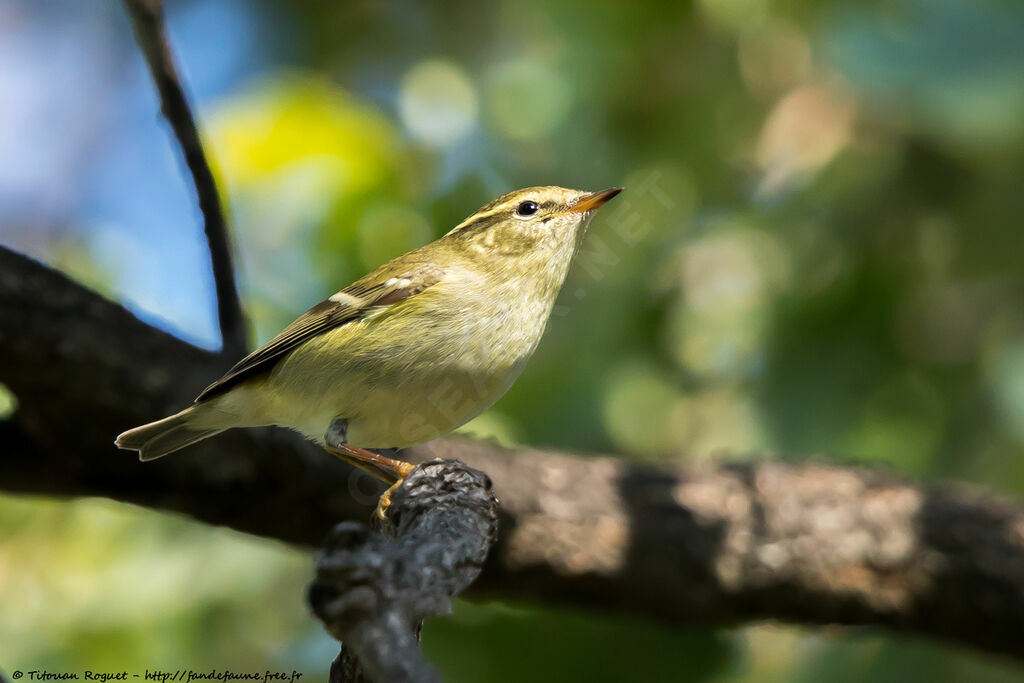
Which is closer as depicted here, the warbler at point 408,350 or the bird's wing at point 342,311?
the warbler at point 408,350

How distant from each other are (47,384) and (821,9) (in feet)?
12.9

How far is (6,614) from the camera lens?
4031 millimetres

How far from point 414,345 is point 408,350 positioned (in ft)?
0.08

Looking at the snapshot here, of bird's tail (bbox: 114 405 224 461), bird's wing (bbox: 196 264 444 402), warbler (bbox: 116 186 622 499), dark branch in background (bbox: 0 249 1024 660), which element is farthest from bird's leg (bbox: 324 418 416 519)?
dark branch in background (bbox: 0 249 1024 660)

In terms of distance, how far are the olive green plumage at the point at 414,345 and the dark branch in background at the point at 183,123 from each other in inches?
17.9

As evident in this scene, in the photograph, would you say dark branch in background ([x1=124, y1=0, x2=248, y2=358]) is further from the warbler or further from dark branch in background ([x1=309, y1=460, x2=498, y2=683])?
dark branch in background ([x1=309, y1=460, x2=498, y2=683])

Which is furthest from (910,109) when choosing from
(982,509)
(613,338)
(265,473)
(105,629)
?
(105,629)

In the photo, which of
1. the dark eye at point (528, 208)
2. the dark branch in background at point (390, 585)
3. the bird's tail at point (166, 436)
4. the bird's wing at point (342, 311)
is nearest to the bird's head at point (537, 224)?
the dark eye at point (528, 208)

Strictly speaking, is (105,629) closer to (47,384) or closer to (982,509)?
(47,384)

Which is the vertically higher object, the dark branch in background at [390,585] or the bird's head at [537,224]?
the bird's head at [537,224]

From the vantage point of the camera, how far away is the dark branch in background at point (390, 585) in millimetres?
1417

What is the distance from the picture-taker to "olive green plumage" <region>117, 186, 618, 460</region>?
2869 mm

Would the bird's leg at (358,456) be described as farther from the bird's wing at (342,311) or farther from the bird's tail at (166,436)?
the bird's tail at (166,436)

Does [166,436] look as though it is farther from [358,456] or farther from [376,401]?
[376,401]
